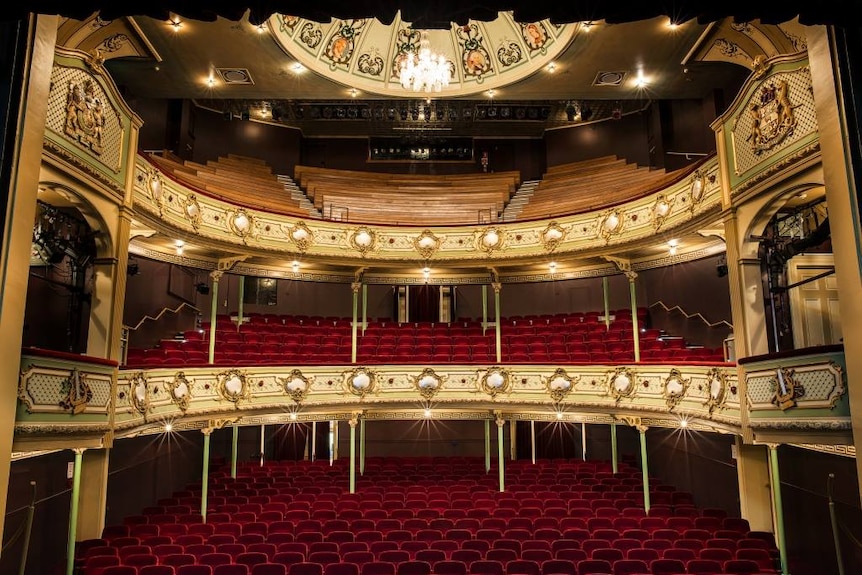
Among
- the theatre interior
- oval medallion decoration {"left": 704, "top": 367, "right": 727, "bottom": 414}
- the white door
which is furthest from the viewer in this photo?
the white door

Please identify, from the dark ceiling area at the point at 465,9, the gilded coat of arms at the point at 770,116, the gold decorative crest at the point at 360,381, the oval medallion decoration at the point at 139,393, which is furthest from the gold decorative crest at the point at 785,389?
the oval medallion decoration at the point at 139,393

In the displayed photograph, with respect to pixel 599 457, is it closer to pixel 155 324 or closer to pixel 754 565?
pixel 754 565

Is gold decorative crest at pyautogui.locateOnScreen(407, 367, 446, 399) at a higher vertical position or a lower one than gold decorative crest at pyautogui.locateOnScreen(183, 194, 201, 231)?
lower

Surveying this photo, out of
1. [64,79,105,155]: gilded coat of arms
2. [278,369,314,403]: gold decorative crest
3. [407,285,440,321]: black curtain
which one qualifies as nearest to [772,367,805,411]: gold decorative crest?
[278,369,314,403]: gold decorative crest

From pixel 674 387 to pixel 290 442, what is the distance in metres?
10.2

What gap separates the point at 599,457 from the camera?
48.5ft

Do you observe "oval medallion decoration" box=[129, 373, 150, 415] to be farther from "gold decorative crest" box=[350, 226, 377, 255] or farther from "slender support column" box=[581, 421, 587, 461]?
"slender support column" box=[581, 421, 587, 461]

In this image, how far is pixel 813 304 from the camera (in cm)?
880

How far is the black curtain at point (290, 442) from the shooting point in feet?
49.1

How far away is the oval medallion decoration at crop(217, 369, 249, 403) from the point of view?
1016cm

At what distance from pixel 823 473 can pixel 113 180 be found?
37.4 ft

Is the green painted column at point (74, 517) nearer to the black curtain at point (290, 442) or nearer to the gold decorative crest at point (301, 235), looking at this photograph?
the gold decorative crest at point (301, 235)

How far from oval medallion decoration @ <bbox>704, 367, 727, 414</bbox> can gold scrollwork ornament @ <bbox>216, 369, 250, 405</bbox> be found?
8.03m

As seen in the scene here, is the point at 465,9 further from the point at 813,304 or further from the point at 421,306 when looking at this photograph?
the point at 421,306
